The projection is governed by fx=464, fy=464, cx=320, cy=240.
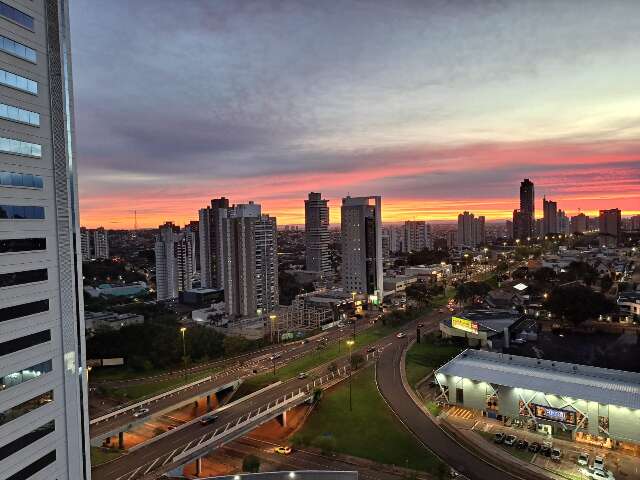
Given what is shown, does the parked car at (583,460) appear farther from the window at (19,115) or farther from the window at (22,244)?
the window at (19,115)

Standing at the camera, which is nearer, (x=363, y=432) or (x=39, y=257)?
(x=39, y=257)

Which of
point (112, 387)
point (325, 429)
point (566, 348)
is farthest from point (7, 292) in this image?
point (566, 348)

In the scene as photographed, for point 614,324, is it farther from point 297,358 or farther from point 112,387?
point 112,387

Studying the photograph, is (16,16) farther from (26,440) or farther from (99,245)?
(99,245)

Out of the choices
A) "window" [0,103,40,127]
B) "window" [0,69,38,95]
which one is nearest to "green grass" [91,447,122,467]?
"window" [0,103,40,127]

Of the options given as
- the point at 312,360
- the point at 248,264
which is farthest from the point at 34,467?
the point at 248,264

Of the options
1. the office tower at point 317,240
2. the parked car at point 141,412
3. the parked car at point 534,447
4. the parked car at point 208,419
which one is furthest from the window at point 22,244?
the office tower at point 317,240
